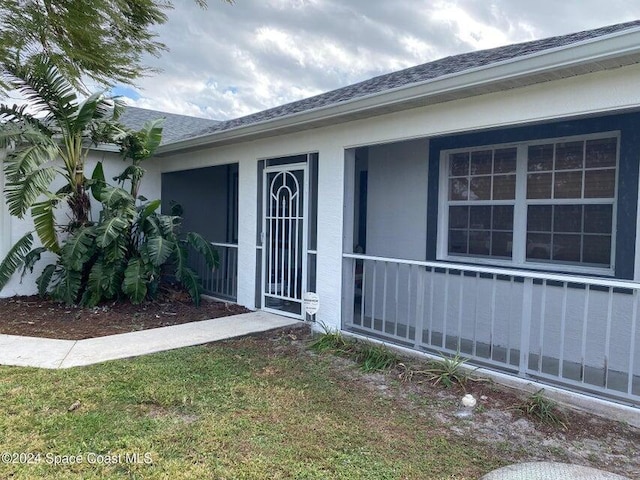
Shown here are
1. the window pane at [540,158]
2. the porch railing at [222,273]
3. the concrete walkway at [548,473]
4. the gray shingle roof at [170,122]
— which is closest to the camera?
the concrete walkway at [548,473]

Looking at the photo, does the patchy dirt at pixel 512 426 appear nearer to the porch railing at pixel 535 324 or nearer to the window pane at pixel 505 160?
the porch railing at pixel 535 324

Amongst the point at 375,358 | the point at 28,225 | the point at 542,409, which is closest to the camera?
the point at 542,409

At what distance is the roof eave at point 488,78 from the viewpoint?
3469 mm

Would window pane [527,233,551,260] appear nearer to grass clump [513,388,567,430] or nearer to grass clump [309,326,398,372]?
grass clump [513,388,567,430]

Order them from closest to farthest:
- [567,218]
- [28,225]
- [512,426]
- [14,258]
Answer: [512,426] → [567,218] → [14,258] → [28,225]

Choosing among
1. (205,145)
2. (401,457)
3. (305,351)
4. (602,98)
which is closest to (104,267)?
(205,145)

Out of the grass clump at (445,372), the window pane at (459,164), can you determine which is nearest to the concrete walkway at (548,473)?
the grass clump at (445,372)

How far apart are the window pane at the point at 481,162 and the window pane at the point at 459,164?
96mm

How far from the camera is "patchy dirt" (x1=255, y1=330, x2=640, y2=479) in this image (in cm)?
330

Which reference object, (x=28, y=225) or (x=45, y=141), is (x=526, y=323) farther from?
(x=28, y=225)

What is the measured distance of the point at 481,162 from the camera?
6.07 m

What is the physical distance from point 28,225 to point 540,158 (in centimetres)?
842

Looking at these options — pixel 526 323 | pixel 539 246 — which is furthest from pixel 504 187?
pixel 526 323

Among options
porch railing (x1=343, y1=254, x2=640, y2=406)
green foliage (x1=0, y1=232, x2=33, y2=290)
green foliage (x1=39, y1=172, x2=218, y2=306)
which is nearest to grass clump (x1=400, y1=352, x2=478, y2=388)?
porch railing (x1=343, y1=254, x2=640, y2=406)
